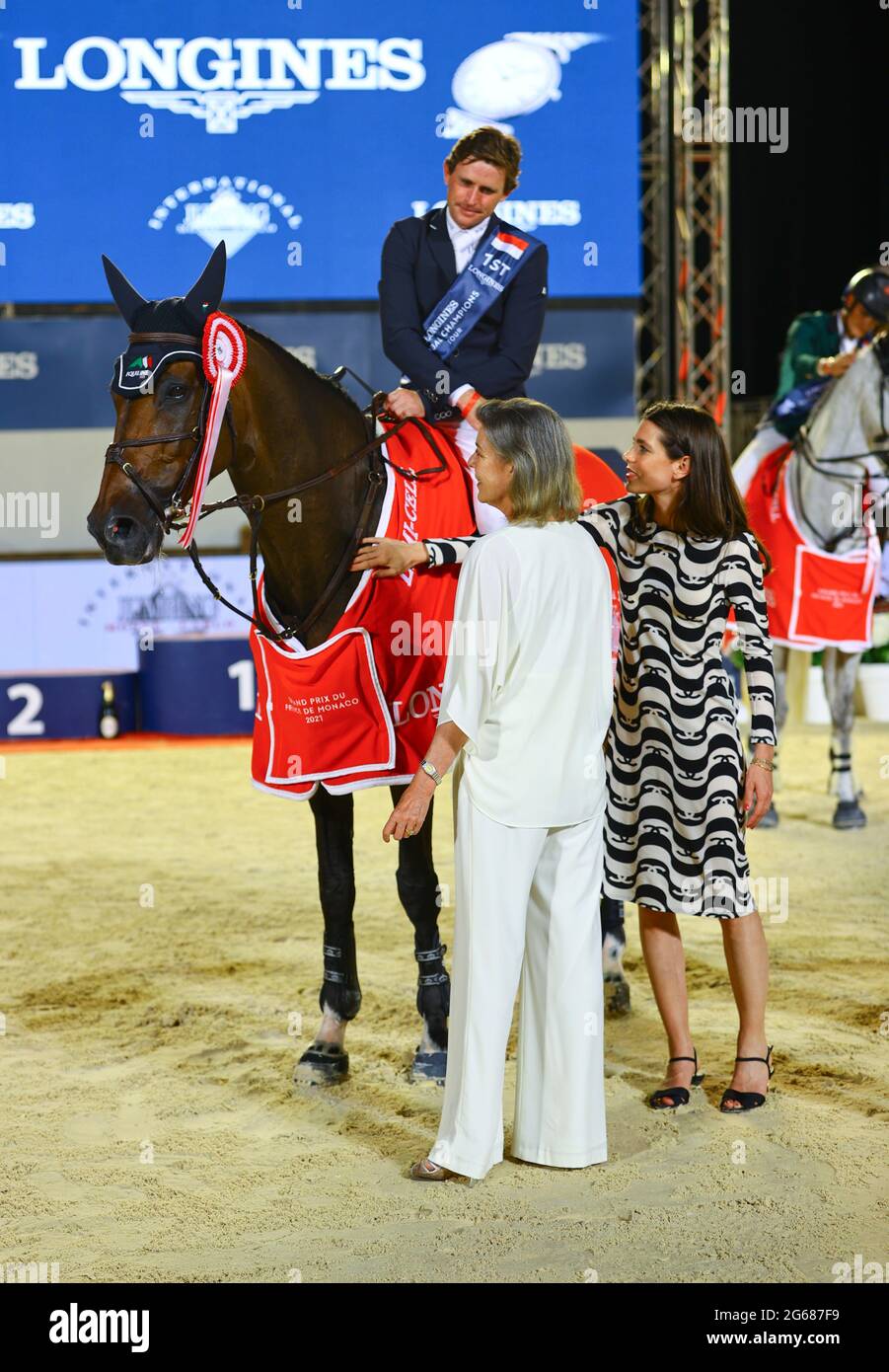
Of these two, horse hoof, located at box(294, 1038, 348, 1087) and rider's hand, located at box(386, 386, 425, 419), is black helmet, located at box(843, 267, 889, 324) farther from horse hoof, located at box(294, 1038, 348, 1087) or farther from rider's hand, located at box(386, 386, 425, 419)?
horse hoof, located at box(294, 1038, 348, 1087)

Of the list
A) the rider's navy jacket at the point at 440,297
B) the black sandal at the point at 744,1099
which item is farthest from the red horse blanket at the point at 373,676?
the black sandal at the point at 744,1099

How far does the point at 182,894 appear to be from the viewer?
18.0ft

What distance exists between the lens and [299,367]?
3.40 meters

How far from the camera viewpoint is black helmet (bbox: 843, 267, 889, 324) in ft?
21.7

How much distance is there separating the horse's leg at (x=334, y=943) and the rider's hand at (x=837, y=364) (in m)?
4.09

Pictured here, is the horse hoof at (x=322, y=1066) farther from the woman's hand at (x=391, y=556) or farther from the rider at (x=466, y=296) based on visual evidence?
the rider at (x=466, y=296)

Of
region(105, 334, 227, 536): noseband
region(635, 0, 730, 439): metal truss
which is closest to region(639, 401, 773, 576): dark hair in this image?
region(105, 334, 227, 536): noseband

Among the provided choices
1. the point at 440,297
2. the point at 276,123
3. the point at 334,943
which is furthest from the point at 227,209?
the point at 334,943

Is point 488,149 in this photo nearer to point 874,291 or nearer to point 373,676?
point 373,676

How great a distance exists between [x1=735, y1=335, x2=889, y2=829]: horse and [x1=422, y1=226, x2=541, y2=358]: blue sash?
3.09m

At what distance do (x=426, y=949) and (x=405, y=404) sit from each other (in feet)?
4.46

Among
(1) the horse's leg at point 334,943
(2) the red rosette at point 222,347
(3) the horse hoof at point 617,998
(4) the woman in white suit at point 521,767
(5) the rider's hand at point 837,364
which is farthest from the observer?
(5) the rider's hand at point 837,364

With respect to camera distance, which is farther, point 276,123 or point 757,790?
point 276,123

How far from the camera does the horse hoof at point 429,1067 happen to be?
11.6 ft
